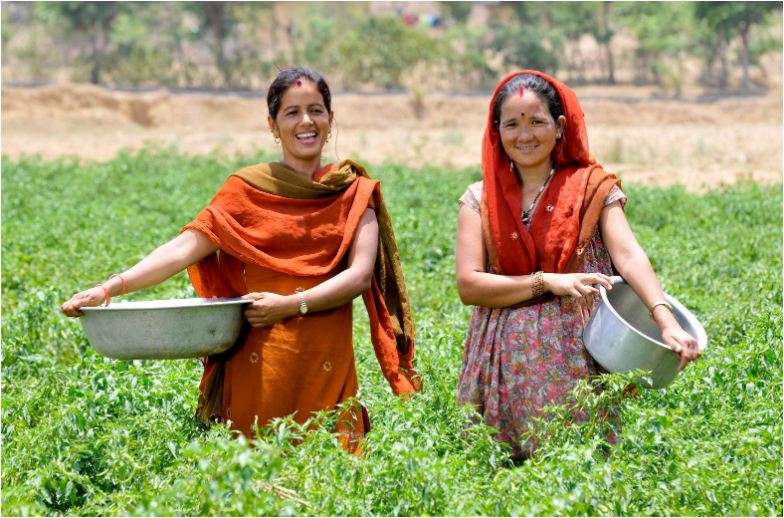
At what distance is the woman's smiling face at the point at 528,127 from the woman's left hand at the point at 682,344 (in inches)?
29.1

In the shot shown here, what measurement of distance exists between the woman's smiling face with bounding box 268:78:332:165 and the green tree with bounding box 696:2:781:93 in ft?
87.2

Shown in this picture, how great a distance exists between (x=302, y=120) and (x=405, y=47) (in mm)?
26849

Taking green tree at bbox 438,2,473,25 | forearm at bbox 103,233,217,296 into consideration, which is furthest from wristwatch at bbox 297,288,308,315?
green tree at bbox 438,2,473,25

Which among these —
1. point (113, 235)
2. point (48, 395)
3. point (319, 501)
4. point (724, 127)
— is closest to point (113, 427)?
point (48, 395)

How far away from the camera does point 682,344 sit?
11.3 ft

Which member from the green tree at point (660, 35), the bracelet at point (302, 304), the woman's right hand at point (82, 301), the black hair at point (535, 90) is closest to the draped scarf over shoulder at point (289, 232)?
the bracelet at point (302, 304)

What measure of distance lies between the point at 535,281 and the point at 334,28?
107ft

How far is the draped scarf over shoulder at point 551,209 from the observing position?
370 cm

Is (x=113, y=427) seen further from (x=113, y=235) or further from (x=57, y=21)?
(x=57, y=21)

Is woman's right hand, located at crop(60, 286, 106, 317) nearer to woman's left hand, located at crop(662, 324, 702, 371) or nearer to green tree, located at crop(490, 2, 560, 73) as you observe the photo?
woman's left hand, located at crop(662, 324, 702, 371)

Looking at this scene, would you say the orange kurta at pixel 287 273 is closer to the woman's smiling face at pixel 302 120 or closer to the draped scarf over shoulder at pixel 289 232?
the draped scarf over shoulder at pixel 289 232

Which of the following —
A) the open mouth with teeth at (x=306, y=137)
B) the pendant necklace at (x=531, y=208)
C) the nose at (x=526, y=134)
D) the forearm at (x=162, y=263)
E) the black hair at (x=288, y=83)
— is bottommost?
the forearm at (x=162, y=263)

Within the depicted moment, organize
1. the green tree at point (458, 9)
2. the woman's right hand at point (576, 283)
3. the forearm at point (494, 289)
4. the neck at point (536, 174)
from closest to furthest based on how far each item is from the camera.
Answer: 1. the woman's right hand at point (576, 283)
2. the forearm at point (494, 289)
3. the neck at point (536, 174)
4. the green tree at point (458, 9)

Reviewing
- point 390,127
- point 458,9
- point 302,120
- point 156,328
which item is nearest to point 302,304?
point 156,328
